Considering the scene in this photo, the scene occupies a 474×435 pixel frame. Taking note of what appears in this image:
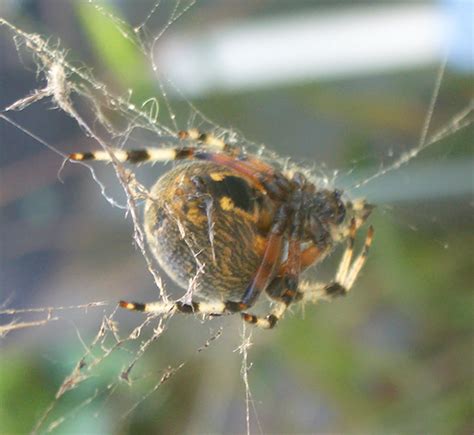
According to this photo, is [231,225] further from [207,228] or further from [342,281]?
[342,281]

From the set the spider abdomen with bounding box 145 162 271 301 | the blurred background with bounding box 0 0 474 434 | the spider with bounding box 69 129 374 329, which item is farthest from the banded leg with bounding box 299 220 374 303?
the blurred background with bounding box 0 0 474 434

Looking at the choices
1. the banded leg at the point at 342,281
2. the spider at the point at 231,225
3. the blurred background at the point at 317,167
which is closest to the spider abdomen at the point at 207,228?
the spider at the point at 231,225

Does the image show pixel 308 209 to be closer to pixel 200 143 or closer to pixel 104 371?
pixel 200 143

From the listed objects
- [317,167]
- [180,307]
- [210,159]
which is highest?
[317,167]

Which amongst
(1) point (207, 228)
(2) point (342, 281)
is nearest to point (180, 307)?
(1) point (207, 228)

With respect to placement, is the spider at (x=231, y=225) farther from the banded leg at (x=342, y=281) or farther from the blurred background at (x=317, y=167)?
the blurred background at (x=317, y=167)

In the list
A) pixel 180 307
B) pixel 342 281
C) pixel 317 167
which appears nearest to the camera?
pixel 180 307

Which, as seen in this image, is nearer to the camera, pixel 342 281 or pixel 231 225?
pixel 231 225

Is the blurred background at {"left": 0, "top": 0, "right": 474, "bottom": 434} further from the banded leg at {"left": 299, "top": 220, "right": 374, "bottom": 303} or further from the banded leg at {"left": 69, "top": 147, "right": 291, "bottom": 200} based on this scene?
the banded leg at {"left": 69, "top": 147, "right": 291, "bottom": 200}
